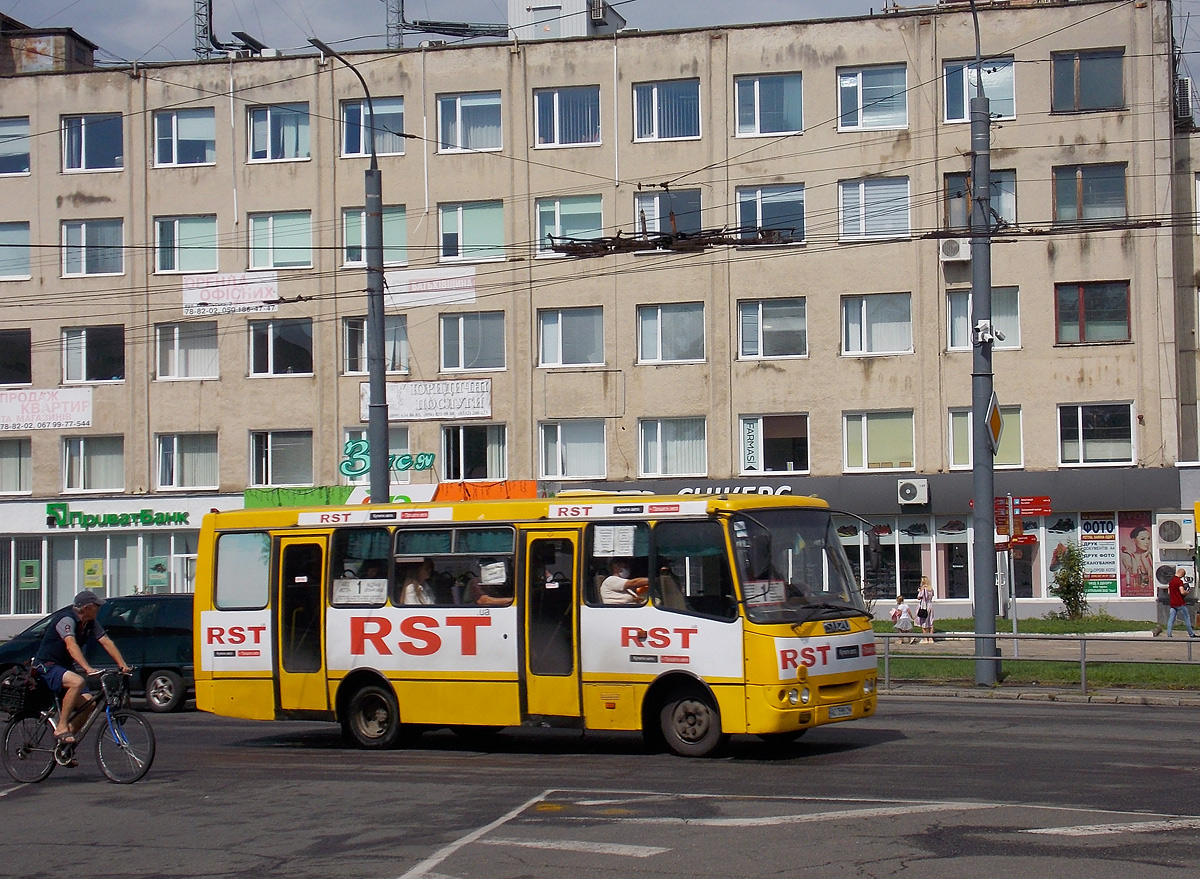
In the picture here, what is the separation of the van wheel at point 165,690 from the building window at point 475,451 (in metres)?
18.5

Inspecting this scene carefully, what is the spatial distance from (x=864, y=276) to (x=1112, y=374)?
6.75 meters

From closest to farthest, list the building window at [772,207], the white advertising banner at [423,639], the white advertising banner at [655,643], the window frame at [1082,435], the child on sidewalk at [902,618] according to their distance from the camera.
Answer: the white advertising banner at [655,643] → the white advertising banner at [423,639] → the child on sidewalk at [902,618] → the window frame at [1082,435] → the building window at [772,207]

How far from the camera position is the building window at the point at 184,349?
132ft

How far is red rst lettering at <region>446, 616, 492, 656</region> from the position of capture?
1405cm

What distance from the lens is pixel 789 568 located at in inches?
513

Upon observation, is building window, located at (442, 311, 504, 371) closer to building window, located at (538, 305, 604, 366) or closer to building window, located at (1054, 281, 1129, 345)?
building window, located at (538, 305, 604, 366)

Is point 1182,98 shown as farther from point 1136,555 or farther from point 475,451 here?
point 475,451

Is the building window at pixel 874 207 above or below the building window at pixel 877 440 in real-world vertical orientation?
above

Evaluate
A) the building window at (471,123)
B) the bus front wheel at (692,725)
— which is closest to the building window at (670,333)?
the building window at (471,123)

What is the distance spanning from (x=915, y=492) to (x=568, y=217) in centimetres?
1196

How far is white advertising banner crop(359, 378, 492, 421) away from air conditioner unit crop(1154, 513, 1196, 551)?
57.8ft

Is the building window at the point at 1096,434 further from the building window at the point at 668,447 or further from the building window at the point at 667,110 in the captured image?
the building window at the point at 667,110

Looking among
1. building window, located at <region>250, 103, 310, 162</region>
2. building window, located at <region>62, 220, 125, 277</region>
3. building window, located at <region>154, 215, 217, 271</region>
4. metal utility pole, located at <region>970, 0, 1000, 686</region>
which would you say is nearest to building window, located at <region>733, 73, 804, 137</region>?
building window, located at <region>250, 103, 310, 162</region>

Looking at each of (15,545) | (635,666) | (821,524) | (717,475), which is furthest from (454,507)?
(15,545)
